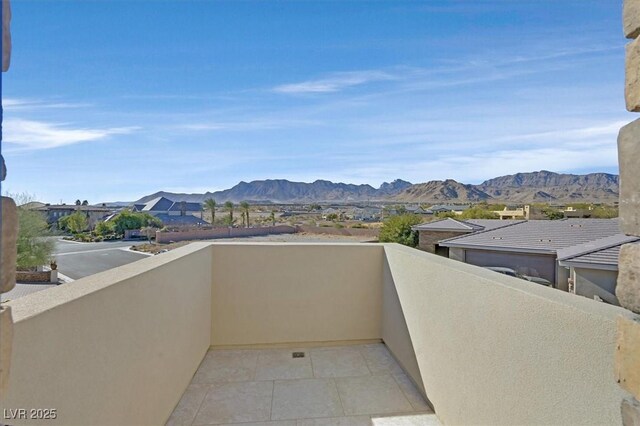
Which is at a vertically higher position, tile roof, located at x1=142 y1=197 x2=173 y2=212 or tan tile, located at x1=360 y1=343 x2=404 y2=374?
tile roof, located at x1=142 y1=197 x2=173 y2=212

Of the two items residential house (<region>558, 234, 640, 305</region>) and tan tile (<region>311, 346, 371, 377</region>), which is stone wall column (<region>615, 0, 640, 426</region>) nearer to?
tan tile (<region>311, 346, 371, 377</region>)

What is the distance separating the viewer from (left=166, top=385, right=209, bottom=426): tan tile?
257cm

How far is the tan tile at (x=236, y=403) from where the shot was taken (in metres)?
2.63

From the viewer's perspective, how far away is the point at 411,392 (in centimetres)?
298

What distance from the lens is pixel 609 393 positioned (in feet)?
3.65

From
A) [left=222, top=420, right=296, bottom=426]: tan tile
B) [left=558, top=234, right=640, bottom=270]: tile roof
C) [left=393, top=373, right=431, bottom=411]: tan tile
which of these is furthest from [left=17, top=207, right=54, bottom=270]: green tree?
[left=558, top=234, right=640, bottom=270]: tile roof

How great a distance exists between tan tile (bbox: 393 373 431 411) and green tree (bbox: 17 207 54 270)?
14880mm

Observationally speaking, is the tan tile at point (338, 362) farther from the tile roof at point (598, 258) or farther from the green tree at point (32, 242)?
the green tree at point (32, 242)

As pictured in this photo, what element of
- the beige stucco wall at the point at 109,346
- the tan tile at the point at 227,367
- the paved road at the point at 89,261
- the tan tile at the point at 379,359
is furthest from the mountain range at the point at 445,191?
the paved road at the point at 89,261

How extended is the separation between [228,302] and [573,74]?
19.1ft

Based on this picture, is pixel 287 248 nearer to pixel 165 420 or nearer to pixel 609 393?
pixel 165 420

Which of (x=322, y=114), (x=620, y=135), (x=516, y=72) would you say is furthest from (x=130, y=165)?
(x=620, y=135)

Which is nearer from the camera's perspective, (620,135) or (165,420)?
(620,135)

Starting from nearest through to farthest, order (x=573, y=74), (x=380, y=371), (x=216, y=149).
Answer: (x=380, y=371)
(x=573, y=74)
(x=216, y=149)
